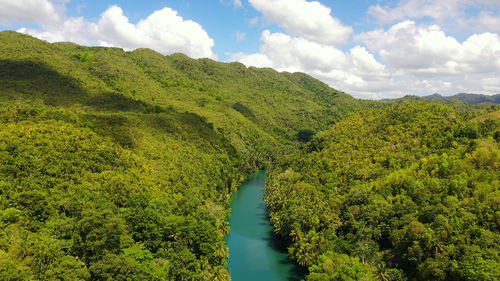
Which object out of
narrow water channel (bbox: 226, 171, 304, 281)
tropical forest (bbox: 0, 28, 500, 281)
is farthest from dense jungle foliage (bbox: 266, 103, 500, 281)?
narrow water channel (bbox: 226, 171, 304, 281)

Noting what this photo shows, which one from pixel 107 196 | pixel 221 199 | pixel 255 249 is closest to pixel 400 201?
pixel 255 249

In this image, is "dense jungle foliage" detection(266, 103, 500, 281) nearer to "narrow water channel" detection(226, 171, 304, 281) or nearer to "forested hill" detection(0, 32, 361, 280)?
"narrow water channel" detection(226, 171, 304, 281)

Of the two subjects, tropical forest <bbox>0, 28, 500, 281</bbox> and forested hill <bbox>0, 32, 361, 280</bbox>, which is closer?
forested hill <bbox>0, 32, 361, 280</bbox>

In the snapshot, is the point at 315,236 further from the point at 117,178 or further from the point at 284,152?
the point at 284,152

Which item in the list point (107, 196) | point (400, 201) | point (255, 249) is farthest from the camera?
point (255, 249)

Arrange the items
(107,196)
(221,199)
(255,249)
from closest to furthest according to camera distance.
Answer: (107,196) < (255,249) < (221,199)

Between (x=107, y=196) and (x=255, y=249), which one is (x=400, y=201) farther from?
(x=107, y=196)

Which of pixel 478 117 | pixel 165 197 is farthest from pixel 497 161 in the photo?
pixel 165 197
